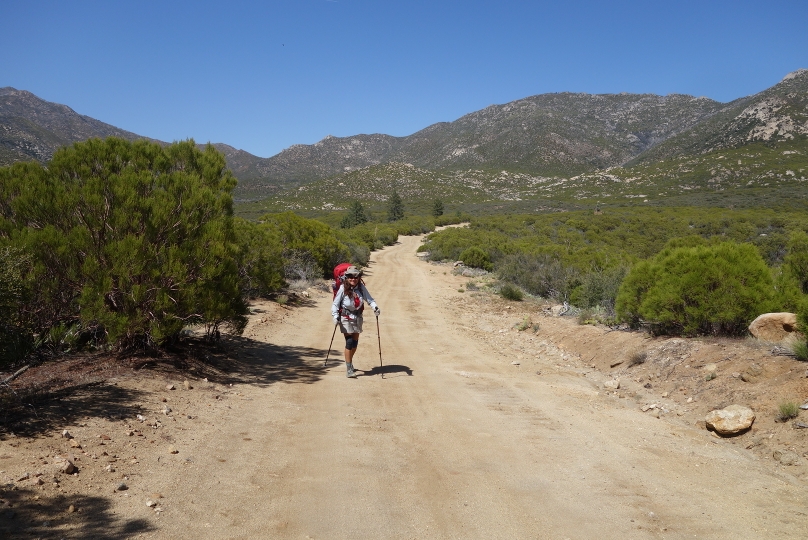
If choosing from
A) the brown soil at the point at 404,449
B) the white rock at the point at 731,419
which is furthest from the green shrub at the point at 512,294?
the white rock at the point at 731,419

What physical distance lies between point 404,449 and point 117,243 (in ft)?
13.9

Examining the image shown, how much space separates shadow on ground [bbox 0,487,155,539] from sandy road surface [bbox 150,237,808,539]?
0.27 m

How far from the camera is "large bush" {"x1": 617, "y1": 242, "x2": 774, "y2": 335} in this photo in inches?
324

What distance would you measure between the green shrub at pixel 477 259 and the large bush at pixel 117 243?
74.0ft

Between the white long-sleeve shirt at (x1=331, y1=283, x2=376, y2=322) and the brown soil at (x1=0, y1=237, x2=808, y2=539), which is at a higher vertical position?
the white long-sleeve shirt at (x1=331, y1=283, x2=376, y2=322)

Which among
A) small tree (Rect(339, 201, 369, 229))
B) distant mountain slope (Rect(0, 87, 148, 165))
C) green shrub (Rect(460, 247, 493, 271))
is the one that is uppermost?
distant mountain slope (Rect(0, 87, 148, 165))

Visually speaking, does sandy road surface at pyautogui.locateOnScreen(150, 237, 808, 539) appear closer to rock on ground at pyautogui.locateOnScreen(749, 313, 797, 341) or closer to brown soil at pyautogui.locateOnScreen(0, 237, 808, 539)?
brown soil at pyautogui.locateOnScreen(0, 237, 808, 539)

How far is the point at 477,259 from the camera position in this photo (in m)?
29.6

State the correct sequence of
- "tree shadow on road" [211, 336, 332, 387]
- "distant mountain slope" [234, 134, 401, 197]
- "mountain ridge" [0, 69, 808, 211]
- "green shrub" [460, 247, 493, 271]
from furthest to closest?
"distant mountain slope" [234, 134, 401, 197], "mountain ridge" [0, 69, 808, 211], "green shrub" [460, 247, 493, 271], "tree shadow on road" [211, 336, 332, 387]

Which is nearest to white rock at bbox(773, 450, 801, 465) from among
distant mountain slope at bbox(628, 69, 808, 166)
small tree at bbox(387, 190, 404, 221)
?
small tree at bbox(387, 190, 404, 221)

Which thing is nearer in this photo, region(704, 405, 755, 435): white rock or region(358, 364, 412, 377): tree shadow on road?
region(704, 405, 755, 435): white rock

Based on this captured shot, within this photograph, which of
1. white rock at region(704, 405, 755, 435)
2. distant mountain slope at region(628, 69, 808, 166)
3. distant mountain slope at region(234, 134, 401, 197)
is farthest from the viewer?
distant mountain slope at region(234, 134, 401, 197)

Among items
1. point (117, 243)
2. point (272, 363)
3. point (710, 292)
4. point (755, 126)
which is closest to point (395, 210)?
point (272, 363)

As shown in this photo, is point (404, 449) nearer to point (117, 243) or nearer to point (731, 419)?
point (731, 419)
